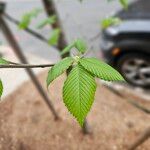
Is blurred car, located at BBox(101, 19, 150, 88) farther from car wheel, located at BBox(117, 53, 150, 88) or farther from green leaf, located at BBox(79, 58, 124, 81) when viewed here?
green leaf, located at BBox(79, 58, 124, 81)

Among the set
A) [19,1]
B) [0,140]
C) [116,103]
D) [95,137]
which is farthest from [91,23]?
[0,140]

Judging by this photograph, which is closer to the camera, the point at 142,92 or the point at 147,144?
the point at 147,144

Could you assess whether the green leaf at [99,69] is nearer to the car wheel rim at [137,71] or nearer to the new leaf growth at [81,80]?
the new leaf growth at [81,80]

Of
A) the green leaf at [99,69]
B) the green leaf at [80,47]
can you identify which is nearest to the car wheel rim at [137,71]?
the green leaf at [80,47]

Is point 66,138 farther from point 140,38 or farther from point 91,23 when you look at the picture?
point 91,23

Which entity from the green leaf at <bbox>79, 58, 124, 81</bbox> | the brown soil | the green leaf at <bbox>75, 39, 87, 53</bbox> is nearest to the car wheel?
the brown soil

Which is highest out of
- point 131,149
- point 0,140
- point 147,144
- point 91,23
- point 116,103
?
point 0,140

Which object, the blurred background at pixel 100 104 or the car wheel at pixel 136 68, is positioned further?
the car wheel at pixel 136 68

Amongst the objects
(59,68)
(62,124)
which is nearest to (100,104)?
(62,124)
